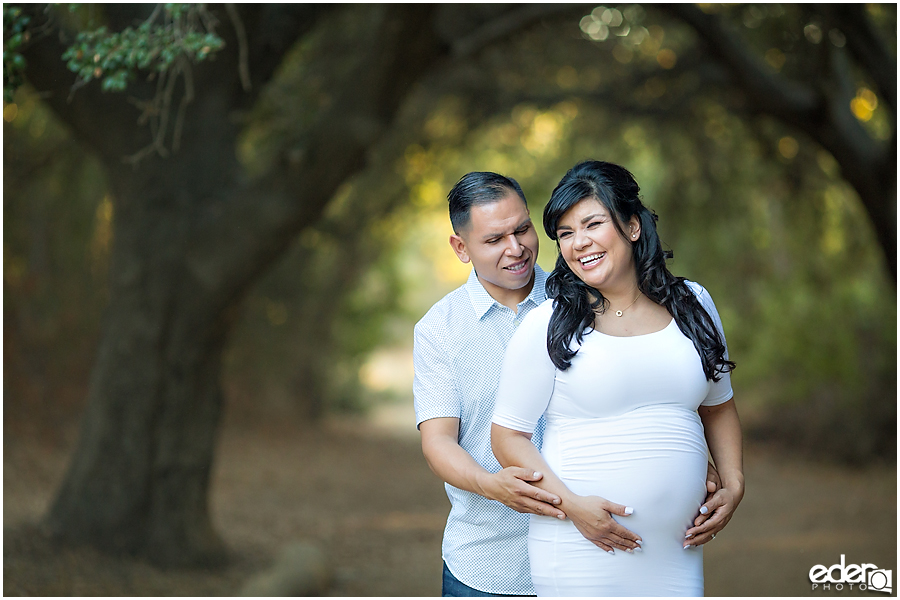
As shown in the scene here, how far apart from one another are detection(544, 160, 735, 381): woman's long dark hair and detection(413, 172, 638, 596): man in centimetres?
22

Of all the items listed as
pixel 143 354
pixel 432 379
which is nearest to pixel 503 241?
pixel 432 379

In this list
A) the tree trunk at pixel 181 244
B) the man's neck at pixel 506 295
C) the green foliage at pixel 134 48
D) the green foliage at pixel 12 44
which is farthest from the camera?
the tree trunk at pixel 181 244

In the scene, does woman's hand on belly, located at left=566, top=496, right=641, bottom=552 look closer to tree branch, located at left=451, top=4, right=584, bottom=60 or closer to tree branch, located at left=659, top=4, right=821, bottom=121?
tree branch, located at left=451, top=4, right=584, bottom=60

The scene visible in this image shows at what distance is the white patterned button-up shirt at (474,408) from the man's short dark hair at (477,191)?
262 mm

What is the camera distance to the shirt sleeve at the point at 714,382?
2266 millimetres

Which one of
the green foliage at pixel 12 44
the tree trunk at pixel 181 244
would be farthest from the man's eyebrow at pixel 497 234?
the tree trunk at pixel 181 244

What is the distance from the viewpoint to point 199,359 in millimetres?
6402

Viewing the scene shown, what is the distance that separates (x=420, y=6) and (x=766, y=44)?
345 centimetres

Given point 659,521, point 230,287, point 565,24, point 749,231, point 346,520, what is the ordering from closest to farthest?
point 659,521 → point 230,287 → point 565,24 → point 346,520 → point 749,231

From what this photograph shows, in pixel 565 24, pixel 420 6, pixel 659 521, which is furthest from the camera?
pixel 565 24

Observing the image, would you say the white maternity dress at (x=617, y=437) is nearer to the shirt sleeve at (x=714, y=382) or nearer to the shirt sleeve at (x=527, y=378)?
the shirt sleeve at (x=527, y=378)

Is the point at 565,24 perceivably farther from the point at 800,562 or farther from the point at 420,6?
the point at 800,562

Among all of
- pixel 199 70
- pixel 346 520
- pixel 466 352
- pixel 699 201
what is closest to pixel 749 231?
pixel 699 201

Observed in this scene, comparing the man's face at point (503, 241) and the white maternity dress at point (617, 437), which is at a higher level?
the man's face at point (503, 241)
